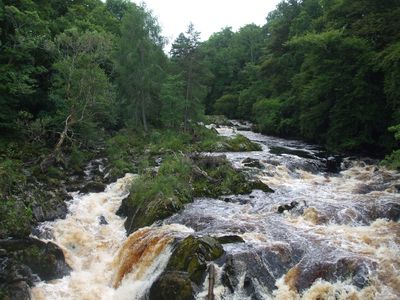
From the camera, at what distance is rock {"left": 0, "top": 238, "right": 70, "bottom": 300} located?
11.9 meters

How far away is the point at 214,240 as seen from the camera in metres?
12.9

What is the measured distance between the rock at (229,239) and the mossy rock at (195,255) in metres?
0.39

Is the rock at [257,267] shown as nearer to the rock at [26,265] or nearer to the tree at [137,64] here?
the rock at [26,265]

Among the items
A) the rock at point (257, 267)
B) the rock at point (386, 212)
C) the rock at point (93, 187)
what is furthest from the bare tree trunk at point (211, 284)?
Answer: the rock at point (93, 187)

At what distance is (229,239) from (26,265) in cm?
665

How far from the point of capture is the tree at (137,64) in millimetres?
34781

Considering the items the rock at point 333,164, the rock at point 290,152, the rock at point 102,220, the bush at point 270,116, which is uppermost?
the bush at point 270,116

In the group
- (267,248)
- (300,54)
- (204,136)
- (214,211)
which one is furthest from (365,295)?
(300,54)

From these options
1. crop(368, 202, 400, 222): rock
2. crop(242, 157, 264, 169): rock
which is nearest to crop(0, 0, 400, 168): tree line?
crop(368, 202, 400, 222): rock

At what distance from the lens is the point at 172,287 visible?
1140cm

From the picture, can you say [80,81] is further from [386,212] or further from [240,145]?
[386,212]

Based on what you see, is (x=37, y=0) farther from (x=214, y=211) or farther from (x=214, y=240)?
(x=214, y=240)

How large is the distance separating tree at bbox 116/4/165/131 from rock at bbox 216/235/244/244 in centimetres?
2380

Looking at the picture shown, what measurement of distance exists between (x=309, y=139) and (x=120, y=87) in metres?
18.6
